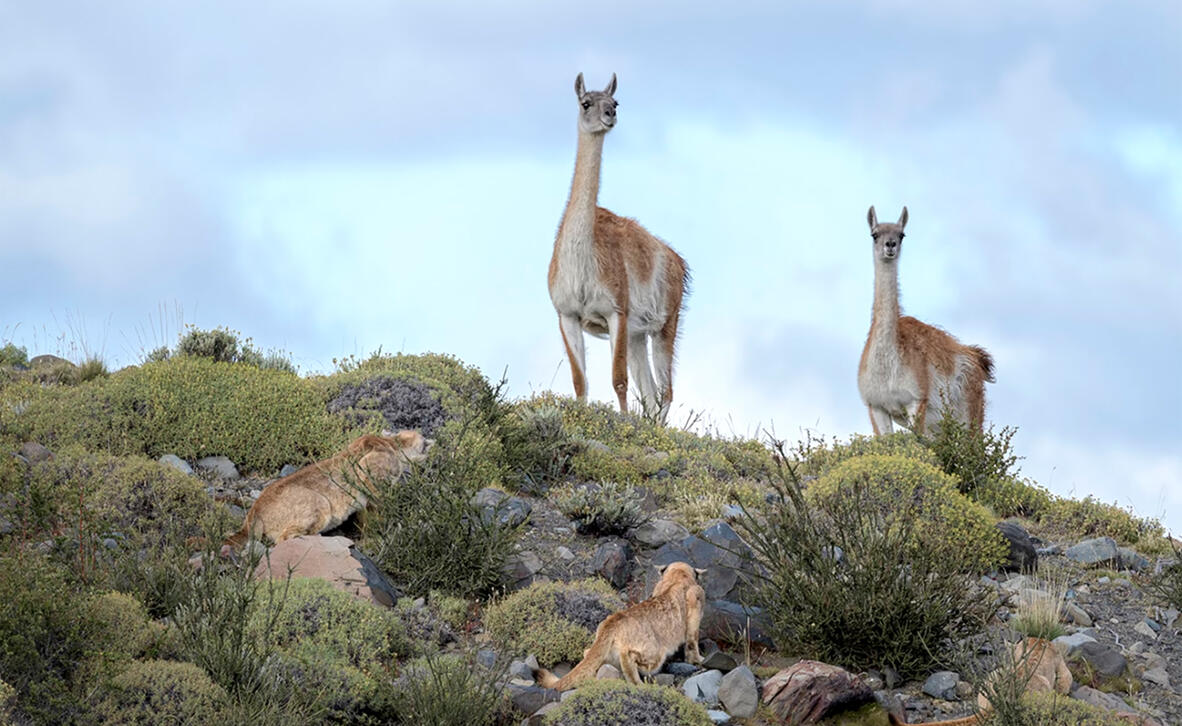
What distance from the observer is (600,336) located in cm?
1839

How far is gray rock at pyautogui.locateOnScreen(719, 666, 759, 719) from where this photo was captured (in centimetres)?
774

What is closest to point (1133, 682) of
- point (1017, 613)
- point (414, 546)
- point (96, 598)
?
point (1017, 613)

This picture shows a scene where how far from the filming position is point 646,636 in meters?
7.98

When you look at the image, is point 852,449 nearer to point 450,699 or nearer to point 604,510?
point 604,510

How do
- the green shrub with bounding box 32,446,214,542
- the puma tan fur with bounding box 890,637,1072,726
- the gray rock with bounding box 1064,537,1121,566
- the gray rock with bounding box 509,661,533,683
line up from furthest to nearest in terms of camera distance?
the gray rock with bounding box 1064,537,1121,566, the green shrub with bounding box 32,446,214,542, the gray rock with bounding box 509,661,533,683, the puma tan fur with bounding box 890,637,1072,726

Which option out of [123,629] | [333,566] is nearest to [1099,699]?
[333,566]

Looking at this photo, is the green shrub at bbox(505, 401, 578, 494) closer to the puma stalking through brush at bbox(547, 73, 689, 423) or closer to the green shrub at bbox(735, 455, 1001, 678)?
the puma stalking through brush at bbox(547, 73, 689, 423)

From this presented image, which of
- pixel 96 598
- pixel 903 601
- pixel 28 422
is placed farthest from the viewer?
pixel 28 422

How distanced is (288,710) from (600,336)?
1170 cm

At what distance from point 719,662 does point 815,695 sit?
0.94 meters

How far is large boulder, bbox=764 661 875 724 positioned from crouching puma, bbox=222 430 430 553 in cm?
376

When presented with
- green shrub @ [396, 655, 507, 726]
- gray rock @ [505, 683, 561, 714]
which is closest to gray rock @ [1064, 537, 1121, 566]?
gray rock @ [505, 683, 561, 714]

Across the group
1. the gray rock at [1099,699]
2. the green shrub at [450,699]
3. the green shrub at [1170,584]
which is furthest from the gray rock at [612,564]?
the green shrub at [1170,584]

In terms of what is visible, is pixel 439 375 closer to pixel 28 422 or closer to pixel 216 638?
pixel 28 422
